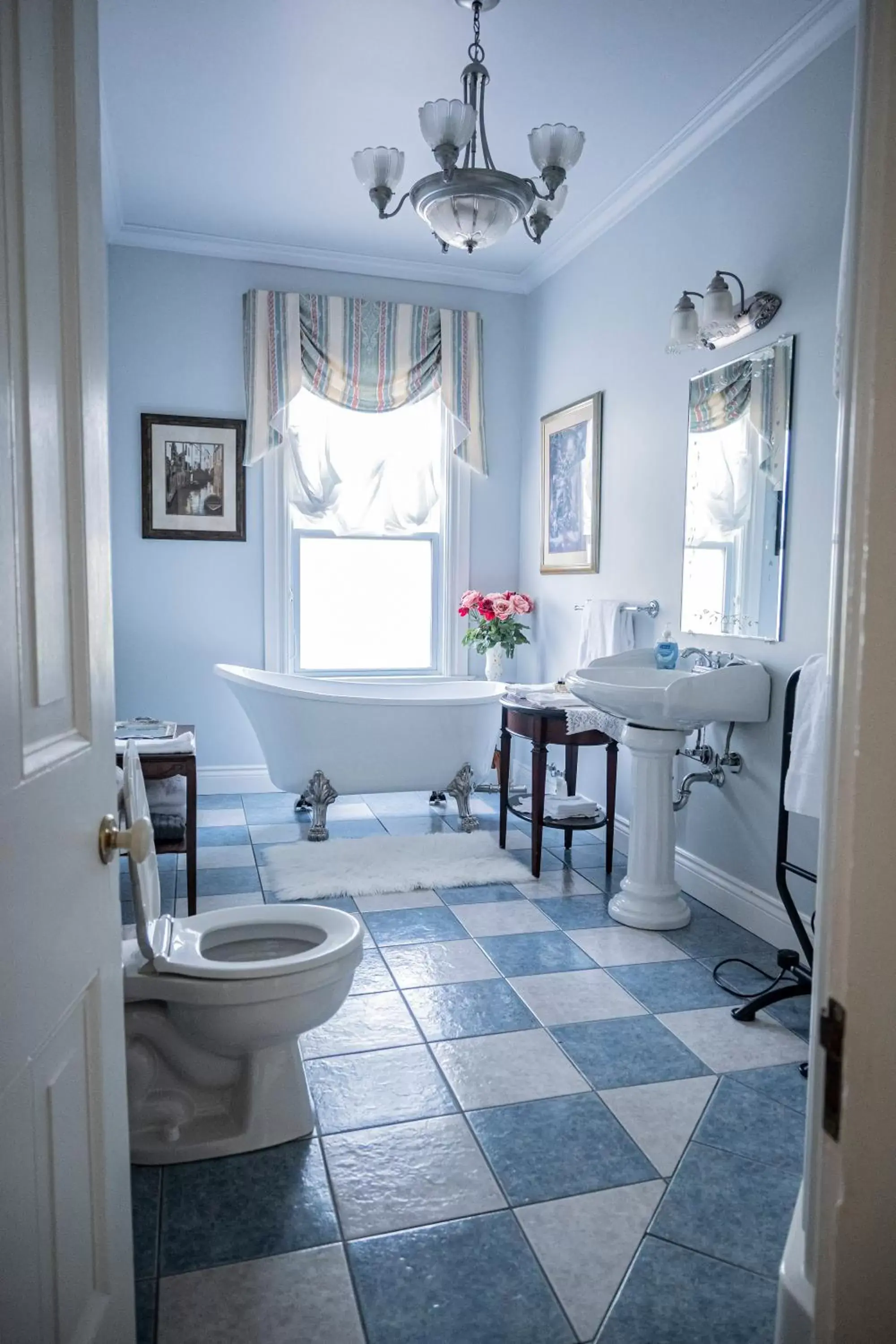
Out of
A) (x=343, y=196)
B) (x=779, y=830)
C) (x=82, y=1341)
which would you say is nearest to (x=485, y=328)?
(x=343, y=196)

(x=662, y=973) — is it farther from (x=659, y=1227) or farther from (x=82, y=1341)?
(x=82, y=1341)

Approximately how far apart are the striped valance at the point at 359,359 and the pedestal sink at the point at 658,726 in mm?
2243

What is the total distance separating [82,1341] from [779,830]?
208 centimetres

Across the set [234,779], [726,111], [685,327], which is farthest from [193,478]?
[726,111]

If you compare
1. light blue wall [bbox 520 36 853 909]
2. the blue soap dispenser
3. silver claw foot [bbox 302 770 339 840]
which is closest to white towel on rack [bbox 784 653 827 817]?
light blue wall [bbox 520 36 853 909]

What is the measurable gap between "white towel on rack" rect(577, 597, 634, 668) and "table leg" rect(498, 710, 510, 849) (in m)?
0.45

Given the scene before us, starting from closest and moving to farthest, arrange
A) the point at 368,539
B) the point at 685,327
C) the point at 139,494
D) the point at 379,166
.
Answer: the point at 379,166
the point at 685,327
the point at 139,494
the point at 368,539

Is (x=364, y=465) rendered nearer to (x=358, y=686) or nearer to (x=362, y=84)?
(x=358, y=686)

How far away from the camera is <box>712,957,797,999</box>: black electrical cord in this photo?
8.61 ft

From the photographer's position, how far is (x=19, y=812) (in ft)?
2.55

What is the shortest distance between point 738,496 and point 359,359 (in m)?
2.49

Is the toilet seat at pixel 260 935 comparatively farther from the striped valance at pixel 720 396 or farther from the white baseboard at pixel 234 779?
the white baseboard at pixel 234 779

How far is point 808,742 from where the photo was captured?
237cm

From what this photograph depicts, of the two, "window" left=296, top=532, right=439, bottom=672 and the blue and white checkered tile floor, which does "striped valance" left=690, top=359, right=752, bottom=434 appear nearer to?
the blue and white checkered tile floor
